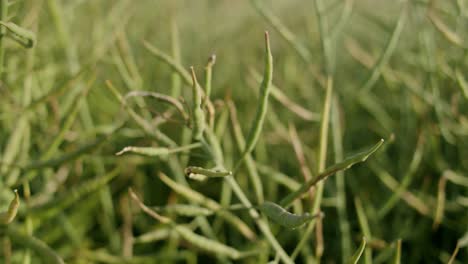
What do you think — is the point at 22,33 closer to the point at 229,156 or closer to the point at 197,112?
the point at 197,112

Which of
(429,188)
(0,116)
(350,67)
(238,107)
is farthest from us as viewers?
(350,67)

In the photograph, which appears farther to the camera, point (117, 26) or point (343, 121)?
point (343, 121)

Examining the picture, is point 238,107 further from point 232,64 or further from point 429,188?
point 429,188

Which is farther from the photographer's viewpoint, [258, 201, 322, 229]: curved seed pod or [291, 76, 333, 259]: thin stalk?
[291, 76, 333, 259]: thin stalk

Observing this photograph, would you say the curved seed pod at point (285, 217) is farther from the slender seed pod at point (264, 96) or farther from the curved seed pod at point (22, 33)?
the curved seed pod at point (22, 33)

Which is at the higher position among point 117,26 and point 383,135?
point 117,26

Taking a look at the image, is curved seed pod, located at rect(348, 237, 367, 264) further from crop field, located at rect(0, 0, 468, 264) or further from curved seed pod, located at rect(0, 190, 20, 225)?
curved seed pod, located at rect(0, 190, 20, 225)

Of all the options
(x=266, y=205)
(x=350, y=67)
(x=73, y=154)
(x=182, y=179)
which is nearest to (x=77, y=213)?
(x=182, y=179)

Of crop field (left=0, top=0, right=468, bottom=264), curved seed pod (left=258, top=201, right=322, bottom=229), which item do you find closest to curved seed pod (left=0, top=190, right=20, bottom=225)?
crop field (left=0, top=0, right=468, bottom=264)

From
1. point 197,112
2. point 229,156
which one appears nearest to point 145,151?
point 197,112
